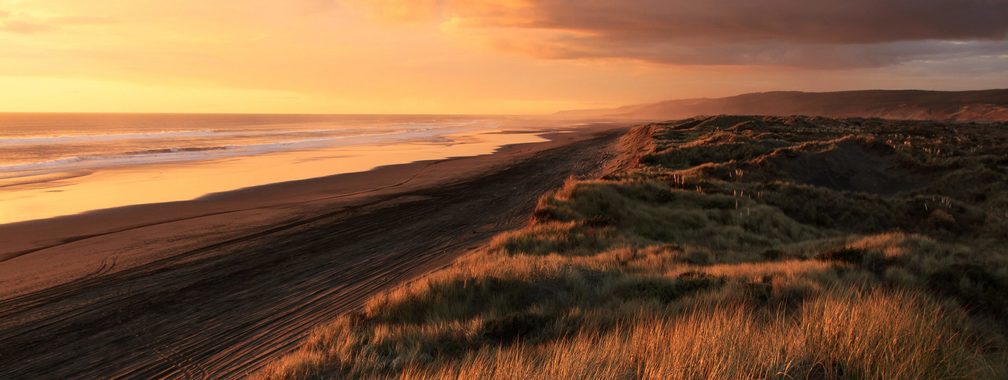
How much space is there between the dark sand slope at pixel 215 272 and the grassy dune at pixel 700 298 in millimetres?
1926

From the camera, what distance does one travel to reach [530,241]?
Result: 12648mm

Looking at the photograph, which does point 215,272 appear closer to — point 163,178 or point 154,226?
point 154,226

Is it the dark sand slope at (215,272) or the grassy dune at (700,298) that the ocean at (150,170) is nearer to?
the dark sand slope at (215,272)

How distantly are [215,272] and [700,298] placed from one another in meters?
10.3

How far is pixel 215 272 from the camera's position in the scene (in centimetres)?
1157

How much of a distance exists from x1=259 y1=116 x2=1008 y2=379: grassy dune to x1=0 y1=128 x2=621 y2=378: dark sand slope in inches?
75.8

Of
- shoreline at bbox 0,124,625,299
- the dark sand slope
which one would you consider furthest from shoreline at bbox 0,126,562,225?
the dark sand slope

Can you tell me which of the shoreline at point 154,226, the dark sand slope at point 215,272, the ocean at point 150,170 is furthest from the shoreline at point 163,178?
the dark sand slope at point 215,272

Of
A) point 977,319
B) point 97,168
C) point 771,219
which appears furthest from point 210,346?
point 97,168

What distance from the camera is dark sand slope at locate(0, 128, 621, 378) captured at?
7.70 m

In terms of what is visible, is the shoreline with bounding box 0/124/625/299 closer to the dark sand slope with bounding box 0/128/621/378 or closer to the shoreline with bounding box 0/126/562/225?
the dark sand slope with bounding box 0/128/621/378

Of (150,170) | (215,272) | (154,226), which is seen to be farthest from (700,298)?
(150,170)

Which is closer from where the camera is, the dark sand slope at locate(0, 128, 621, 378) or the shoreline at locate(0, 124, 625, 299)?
the dark sand slope at locate(0, 128, 621, 378)

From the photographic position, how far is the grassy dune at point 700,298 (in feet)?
13.6
